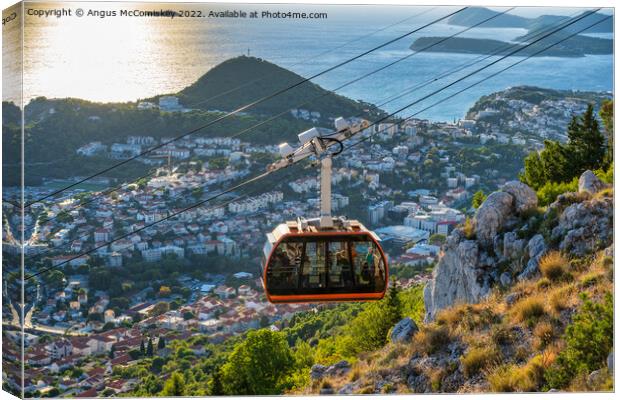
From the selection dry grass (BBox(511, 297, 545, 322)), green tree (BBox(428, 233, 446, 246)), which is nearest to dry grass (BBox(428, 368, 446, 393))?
dry grass (BBox(511, 297, 545, 322))

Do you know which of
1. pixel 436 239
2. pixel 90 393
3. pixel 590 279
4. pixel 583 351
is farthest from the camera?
pixel 436 239

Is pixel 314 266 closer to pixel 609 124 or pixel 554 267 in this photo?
pixel 554 267

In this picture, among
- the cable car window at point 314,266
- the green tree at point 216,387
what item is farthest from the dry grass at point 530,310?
the green tree at point 216,387

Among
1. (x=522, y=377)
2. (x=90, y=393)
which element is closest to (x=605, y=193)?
(x=522, y=377)

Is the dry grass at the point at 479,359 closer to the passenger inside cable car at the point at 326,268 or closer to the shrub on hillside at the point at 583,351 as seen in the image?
the shrub on hillside at the point at 583,351

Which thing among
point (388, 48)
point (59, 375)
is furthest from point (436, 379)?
point (388, 48)

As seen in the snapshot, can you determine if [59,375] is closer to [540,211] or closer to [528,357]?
[540,211]
